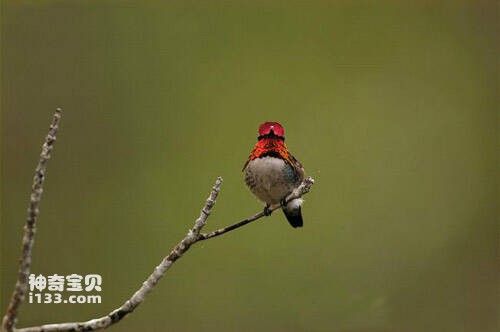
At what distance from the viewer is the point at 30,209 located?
2.47 metres

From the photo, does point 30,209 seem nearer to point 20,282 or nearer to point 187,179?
point 20,282

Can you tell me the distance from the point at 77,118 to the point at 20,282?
37.0 ft

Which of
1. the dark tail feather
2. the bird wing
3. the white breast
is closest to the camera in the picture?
the white breast

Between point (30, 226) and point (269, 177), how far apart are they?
3131mm

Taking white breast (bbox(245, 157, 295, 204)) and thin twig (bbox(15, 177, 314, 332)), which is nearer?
thin twig (bbox(15, 177, 314, 332))

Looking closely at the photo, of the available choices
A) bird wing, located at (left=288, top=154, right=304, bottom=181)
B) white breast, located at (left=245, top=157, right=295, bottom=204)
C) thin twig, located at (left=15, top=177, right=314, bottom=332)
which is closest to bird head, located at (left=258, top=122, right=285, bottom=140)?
white breast, located at (left=245, top=157, right=295, bottom=204)

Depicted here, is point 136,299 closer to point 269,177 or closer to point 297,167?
point 269,177

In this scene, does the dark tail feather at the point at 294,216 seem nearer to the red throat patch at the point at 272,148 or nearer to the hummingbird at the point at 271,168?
the hummingbird at the point at 271,168

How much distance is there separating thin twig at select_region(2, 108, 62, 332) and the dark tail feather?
13.2 ft

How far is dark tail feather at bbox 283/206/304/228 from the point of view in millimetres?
6430

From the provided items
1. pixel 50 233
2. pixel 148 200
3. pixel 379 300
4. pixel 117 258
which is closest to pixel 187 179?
pixel 148 200

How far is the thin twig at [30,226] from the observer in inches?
95.0

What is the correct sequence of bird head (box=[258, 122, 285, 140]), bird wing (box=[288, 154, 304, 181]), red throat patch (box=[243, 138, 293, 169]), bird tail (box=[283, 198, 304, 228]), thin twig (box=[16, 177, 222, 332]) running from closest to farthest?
thin twig (box=[16, 177, 222, 332])
bird head (box=[258, 122, 285, 140])
red throat patch (box=[243, 138, 293, 169])
bird wing (box=[288, 154, 304, 181])
bird tail (box=[283, 198, 304, 228])

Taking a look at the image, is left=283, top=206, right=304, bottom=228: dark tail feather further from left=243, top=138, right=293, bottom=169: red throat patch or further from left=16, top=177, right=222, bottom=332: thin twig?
left=16, top=177, right=222, bottom=332: thin twig
